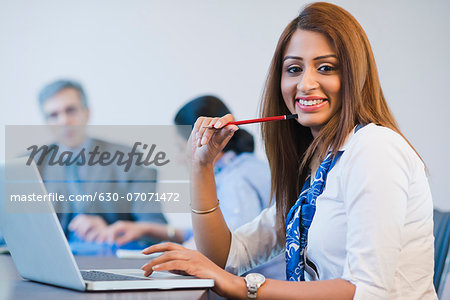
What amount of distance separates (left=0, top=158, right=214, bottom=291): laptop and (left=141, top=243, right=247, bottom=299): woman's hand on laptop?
0.02m

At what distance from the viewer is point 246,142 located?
2.63 m

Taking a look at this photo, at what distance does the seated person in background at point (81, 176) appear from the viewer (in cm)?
296

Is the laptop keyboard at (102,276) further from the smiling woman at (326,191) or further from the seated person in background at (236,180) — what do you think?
the seated person in background at (236,180)

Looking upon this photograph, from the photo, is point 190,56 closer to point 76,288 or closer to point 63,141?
point 63,141

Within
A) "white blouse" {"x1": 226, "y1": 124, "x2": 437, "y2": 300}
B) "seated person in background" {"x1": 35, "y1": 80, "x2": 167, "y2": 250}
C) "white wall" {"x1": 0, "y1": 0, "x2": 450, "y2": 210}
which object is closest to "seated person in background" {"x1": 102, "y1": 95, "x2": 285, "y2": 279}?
"seated person in background" {"x1": 35, "y1": 80, "x2": 167, "y2": 250}

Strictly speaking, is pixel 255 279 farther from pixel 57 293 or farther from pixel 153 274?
pixel 57 293

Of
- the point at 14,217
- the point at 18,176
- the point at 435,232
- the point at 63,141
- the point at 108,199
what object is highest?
the point at 18,176

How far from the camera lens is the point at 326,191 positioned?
1.02 m

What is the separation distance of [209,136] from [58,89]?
7.13 feet

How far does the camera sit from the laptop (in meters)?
0.75

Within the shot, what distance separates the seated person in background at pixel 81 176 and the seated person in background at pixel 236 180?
0.14 metres

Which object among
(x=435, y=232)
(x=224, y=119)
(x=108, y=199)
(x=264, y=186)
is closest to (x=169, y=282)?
(x=224, y=119)

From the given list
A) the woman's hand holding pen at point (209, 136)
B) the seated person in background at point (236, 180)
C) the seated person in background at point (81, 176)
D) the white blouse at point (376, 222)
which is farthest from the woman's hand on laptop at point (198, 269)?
the seated person in background at point (81, 176)

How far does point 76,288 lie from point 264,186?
154 centimetres
